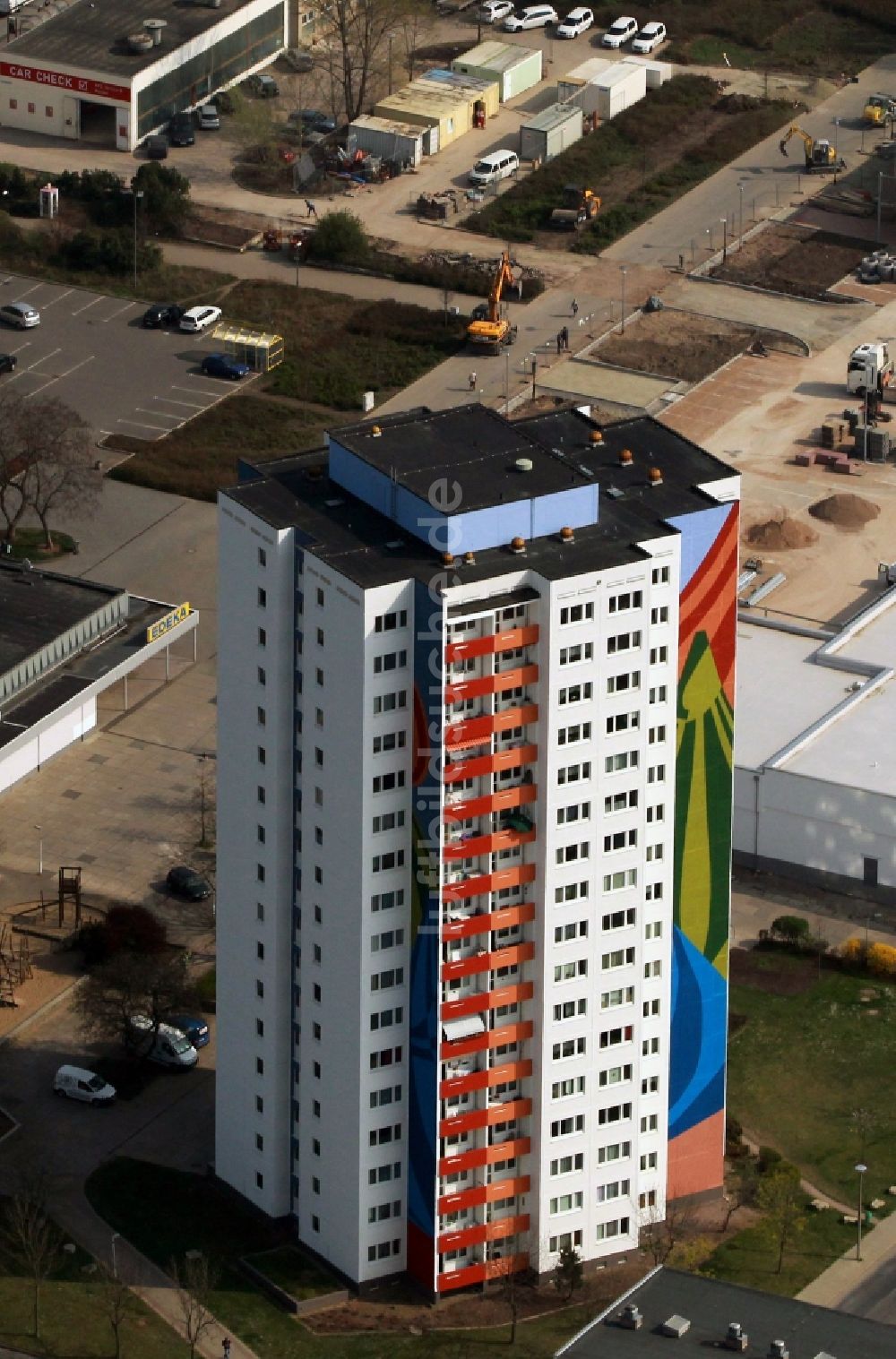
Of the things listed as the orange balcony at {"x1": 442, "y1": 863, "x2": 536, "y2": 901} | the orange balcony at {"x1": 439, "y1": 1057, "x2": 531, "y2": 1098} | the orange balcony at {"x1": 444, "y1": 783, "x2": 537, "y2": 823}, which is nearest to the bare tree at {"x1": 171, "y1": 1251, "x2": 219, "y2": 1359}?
the orange balcony at {"x1": 439, "y1": 1057, "x2": 531, "y2": 1098}

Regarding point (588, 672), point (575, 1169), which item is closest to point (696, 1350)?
point (575, 1169)

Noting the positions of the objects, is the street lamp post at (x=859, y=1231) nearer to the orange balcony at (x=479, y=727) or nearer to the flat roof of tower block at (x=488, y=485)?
the orange balcony at (x=479, y=727)

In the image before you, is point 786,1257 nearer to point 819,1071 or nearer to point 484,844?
point 819,1071

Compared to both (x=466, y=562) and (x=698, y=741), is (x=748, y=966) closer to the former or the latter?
(x=698, y=741)

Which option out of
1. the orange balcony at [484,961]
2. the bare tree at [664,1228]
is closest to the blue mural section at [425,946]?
the orange balcony at [484,961]

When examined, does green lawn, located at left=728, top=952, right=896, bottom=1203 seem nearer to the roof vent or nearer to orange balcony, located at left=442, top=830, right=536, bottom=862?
the roof vent

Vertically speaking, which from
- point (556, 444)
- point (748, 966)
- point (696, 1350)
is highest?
point (556, 444)
